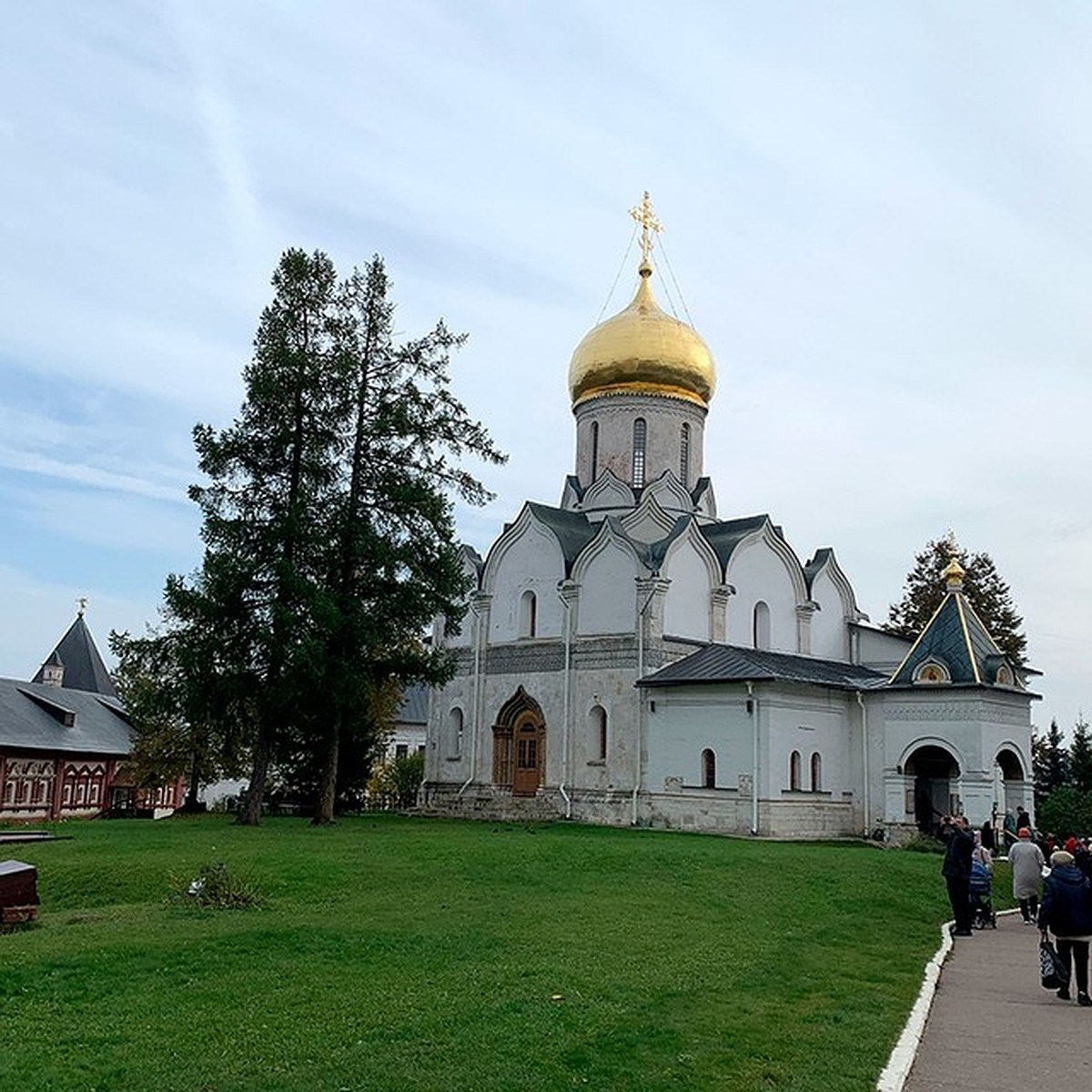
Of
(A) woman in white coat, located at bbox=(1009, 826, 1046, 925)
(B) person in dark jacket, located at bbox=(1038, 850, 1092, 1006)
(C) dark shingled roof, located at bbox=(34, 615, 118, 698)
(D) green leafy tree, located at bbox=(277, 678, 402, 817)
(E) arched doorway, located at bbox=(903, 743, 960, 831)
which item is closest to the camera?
(B) person in dark jacket, located at bbox=(1038, 850, 1092, 1006)

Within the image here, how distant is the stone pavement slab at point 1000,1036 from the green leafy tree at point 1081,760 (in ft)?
109

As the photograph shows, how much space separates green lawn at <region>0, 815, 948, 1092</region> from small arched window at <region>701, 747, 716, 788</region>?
10060mm

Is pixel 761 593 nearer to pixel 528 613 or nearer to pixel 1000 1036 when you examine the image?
pixel 528 613

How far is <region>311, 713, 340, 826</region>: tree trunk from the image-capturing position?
26578 mm

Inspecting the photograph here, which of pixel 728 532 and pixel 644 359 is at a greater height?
pixel 644 359

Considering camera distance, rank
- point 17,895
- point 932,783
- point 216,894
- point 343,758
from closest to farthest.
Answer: point 17,895 → point 216,894 → point 932,783 → point 343,758

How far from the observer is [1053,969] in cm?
1125

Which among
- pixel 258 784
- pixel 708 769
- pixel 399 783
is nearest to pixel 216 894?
pixel 258 784

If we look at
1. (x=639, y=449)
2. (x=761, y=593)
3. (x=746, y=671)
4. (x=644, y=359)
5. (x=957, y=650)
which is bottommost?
(x=746, y=671)

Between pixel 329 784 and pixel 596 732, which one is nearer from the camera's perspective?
pixel 329 784

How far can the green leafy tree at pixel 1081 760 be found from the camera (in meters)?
43.9

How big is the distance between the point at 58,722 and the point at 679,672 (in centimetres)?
2539

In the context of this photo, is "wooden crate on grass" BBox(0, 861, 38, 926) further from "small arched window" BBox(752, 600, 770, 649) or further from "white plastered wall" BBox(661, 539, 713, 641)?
"small arched window" BBox(752, 600, 770, 649)

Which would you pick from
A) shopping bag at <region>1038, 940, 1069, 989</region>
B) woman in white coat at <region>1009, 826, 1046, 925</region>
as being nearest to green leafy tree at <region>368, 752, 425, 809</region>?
woman in white coat at <region>1009, 826, 1046, 925</region>
